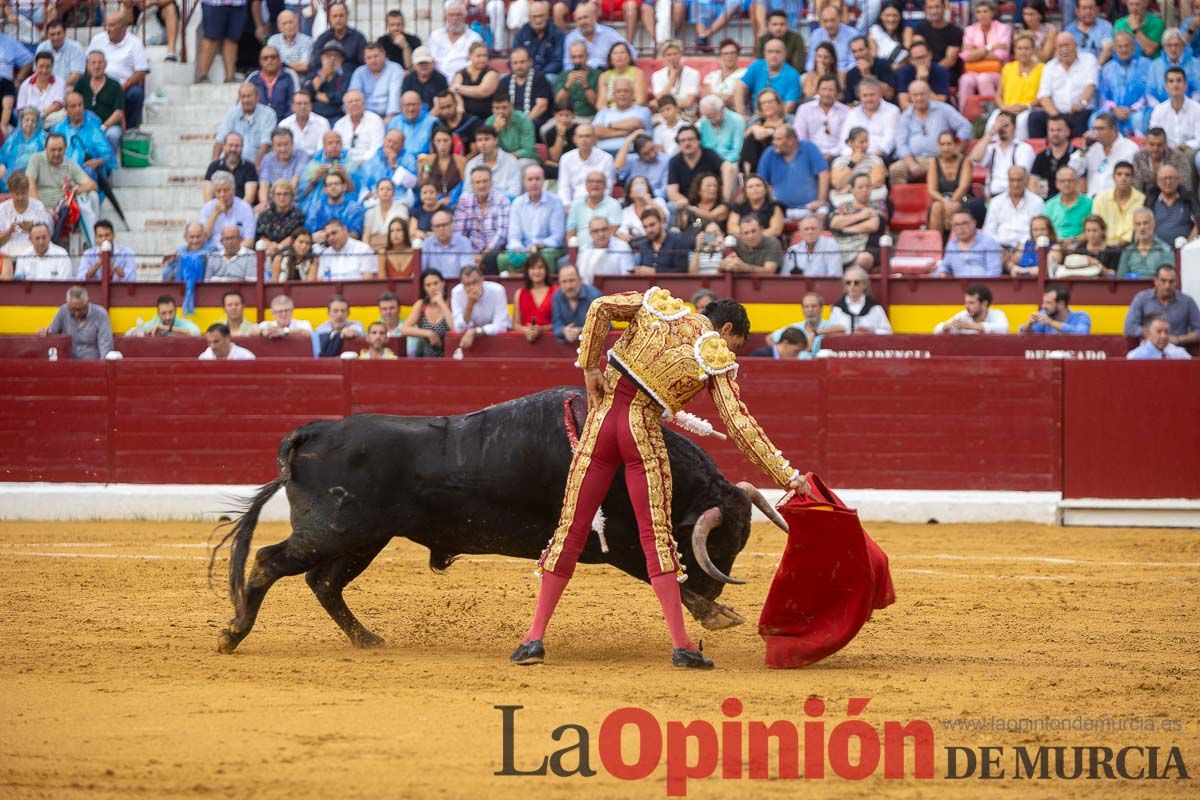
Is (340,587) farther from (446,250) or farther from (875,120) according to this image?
(875,120)

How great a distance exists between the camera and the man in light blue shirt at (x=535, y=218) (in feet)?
39.1

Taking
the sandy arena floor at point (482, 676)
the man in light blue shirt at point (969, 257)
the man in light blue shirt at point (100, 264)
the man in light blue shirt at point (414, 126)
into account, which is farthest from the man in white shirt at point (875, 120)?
the man in light blue shirt at point (100, 264)

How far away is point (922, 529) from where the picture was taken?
33.1 ft

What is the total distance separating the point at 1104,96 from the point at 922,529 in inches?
176

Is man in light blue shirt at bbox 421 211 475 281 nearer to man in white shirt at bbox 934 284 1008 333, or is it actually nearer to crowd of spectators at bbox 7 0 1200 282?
crowd of spectators at bbox 7 0 1200 282

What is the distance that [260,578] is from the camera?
A: 5.73 meters

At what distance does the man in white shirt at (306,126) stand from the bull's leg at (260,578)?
830cm

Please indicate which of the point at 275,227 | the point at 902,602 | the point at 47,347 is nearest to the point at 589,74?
the point at 275,227

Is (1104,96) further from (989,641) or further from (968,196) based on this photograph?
(989,641)

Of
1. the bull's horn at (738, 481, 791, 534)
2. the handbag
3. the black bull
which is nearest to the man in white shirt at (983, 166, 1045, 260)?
the handbag

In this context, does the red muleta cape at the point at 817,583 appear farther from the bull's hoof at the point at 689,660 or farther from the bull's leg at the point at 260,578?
the bull's leg at the point at 260,578

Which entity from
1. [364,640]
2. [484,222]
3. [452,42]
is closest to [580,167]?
[484,222]

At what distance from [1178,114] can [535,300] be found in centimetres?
501

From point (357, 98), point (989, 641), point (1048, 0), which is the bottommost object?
point (989, 641)
